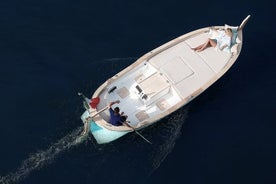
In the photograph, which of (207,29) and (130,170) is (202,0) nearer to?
(207,29)

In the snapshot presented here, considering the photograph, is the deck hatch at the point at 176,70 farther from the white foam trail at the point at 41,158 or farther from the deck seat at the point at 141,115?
the white foam trail at the point at 41,158

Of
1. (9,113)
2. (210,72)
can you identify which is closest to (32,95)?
(9,113)

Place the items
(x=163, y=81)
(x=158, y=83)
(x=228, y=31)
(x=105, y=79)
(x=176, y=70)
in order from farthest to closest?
(x=105, y=79), (x=228, y=31), (x=176, y=70), (x=163, y=81), (x=158, y=83)

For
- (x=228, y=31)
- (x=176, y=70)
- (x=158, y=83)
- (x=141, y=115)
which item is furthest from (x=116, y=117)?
(x=228, y=31)

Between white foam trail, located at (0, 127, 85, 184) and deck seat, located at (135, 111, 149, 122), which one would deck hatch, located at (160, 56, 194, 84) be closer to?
deck seat, located at (135, 111, 149, 122)

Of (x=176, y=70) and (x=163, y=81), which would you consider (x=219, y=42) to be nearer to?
(x=176, y=70)

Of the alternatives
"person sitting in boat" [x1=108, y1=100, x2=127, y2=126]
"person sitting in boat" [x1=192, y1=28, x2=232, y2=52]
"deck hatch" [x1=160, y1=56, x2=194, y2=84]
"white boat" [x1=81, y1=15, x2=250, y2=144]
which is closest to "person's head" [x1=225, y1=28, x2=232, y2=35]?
"person sitting in boat" [x1=192, y1=28, x2=232, y2=52]

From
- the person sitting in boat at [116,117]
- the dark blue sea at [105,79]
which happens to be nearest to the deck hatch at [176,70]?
the dark blue sea at [105,79]
